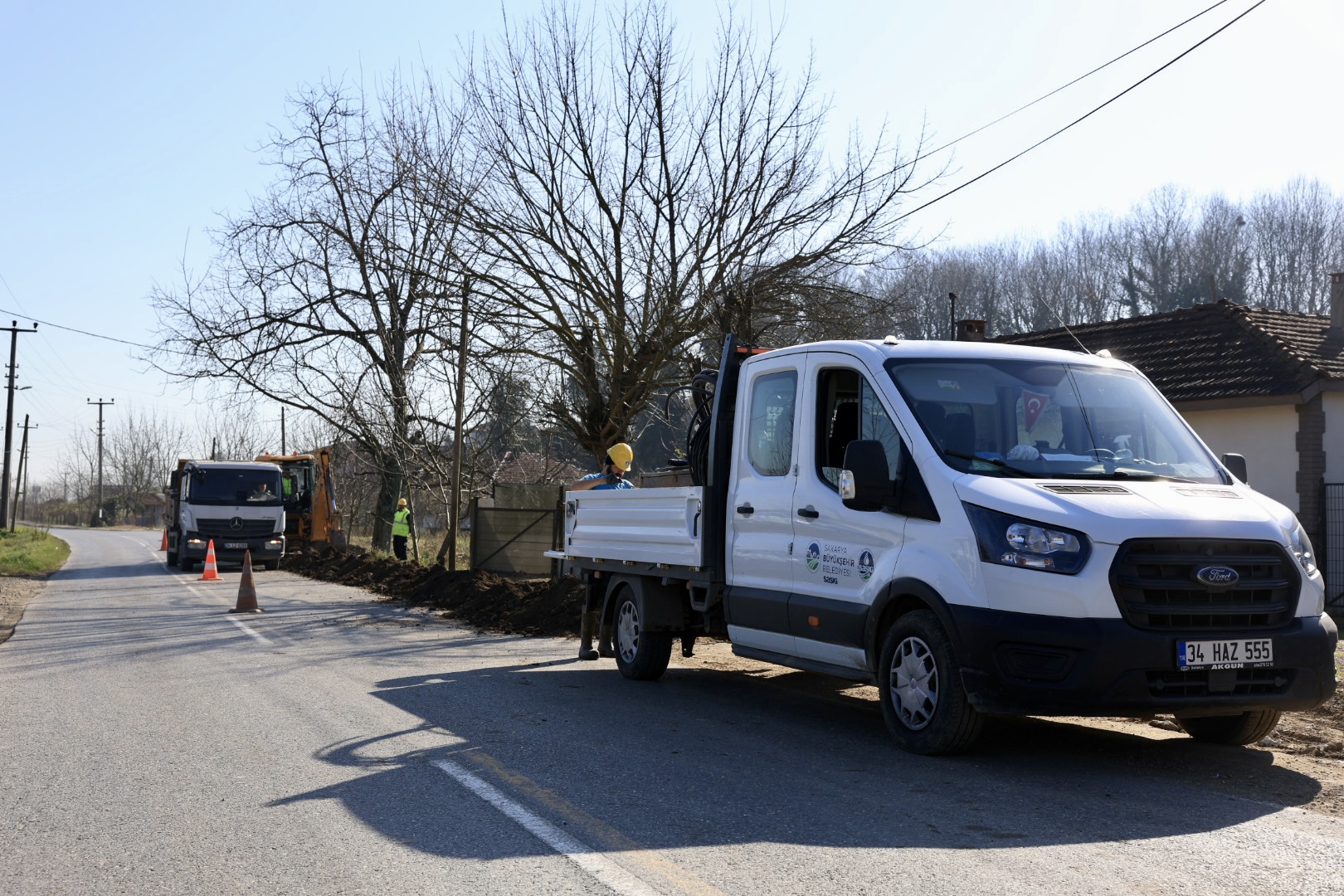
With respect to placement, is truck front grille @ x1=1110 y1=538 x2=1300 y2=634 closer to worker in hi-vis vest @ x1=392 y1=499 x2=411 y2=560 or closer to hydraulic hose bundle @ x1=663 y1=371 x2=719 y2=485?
hydraulic hose bundle @ x1=663 y1=371 x2=719 y2=485

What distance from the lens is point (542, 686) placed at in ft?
32.6

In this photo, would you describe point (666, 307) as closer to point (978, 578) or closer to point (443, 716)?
point (443, 716)

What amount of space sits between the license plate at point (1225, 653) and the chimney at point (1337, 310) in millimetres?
15942

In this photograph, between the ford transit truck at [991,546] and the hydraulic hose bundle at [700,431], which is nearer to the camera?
the ford transit truck at [991,546]

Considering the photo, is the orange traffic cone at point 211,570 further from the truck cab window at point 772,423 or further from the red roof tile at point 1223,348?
the truck cab window at point 772,423

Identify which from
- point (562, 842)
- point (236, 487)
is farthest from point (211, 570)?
point (562, 842)

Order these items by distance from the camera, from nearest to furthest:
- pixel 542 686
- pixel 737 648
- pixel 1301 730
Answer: pixel 1301 730
pixel 737 648
pixel 542 686

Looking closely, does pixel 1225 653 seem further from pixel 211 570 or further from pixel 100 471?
pixel 100 471

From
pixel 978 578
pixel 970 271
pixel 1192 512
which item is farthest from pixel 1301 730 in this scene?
pixel 970 271

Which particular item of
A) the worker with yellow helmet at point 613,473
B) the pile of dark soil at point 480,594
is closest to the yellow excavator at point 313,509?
the pile of dark soil at point 480,594

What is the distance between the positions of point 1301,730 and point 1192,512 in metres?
2.58

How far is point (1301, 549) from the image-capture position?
6.58 m

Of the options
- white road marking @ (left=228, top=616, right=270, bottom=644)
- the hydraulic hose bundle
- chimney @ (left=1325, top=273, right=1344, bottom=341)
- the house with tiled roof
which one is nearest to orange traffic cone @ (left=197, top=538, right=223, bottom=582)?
white road marking @ (left=228, top=616, right=270, bottom=644)

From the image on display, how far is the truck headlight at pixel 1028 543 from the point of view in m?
6.18
